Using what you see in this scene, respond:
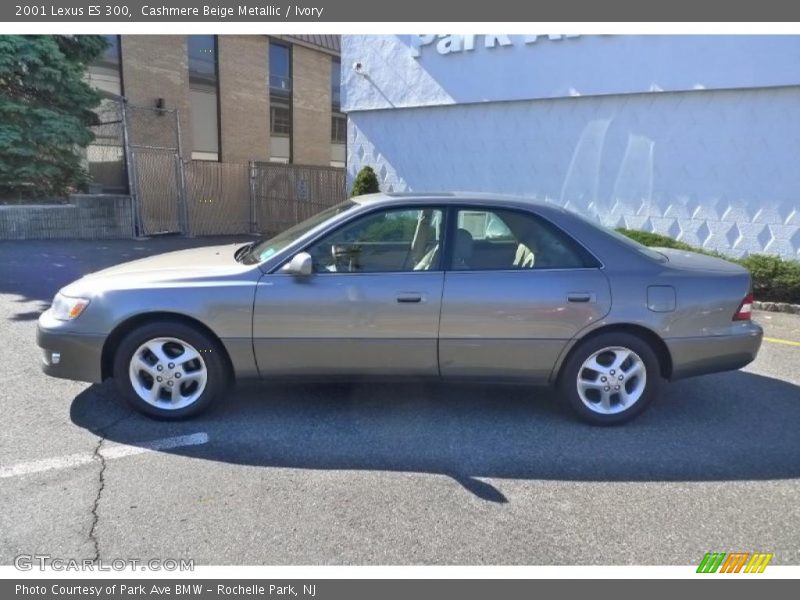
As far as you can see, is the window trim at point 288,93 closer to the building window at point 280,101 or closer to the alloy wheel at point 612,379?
the building window at point 280,101

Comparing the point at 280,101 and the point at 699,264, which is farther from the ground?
the point at 280,101

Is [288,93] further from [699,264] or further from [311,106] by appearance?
[699,264]

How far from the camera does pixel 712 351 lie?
3.61 metres

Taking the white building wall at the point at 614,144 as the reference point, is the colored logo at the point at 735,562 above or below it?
below

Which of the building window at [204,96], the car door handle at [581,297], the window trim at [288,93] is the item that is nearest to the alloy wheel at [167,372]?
the car door handle at [581,297]

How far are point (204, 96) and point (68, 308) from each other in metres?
16.8

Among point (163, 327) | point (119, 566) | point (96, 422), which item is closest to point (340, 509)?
point (119, 566)

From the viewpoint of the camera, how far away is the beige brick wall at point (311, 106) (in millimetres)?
21375

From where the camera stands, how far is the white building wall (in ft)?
26.1

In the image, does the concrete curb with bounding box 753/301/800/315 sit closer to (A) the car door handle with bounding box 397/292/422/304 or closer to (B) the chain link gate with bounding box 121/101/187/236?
(A) the car door handle with bounding box 397/292/422/304

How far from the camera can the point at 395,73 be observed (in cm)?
1119

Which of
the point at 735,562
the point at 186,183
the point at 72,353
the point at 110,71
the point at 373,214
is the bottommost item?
the point at 735,562

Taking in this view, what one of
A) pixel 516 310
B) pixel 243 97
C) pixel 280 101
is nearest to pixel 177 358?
pixel 516 310

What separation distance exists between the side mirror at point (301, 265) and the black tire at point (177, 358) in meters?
0.73
